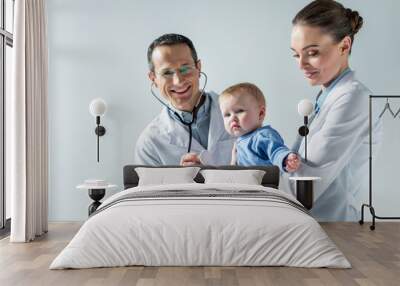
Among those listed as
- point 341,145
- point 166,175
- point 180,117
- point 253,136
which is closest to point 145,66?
point 180,117

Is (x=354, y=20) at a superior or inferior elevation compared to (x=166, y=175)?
superior

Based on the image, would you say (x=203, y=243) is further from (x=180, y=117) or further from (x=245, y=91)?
(x=245, y=91)

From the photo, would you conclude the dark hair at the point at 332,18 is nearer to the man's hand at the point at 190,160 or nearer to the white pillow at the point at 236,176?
the white pillow at the point at 236,176

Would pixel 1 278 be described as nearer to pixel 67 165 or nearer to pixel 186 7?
pixel 67 165

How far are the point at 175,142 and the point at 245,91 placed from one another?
3.58 feet

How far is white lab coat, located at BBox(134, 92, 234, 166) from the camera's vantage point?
7406 mm

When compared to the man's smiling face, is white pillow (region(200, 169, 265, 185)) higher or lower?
lower

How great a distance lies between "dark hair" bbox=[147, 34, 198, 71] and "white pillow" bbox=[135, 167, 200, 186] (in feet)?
4.42

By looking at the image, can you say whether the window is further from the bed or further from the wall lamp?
the bed

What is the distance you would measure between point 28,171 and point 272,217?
2795 millimetres

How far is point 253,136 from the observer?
7.39 m

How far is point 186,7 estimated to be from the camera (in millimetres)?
7586

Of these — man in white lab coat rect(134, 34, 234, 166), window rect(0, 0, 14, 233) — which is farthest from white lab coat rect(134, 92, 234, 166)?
window rect(0, 0, 14, 233)

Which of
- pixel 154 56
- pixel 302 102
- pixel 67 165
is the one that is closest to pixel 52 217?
pixel 67 165
